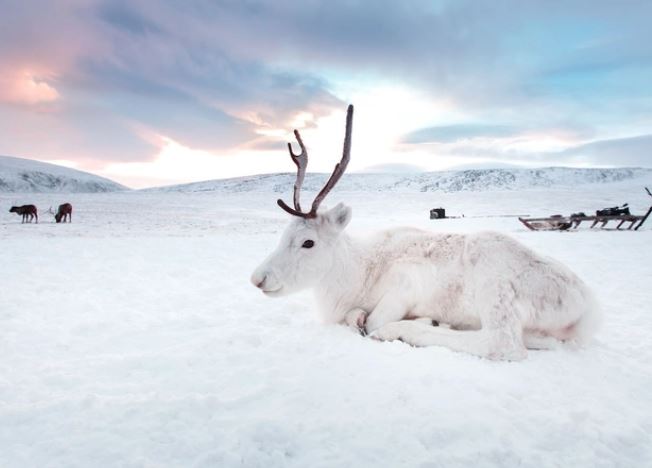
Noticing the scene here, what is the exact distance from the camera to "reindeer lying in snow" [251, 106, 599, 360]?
11.9 feet

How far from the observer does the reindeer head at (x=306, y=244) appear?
4.05m

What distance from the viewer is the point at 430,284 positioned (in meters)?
4.16

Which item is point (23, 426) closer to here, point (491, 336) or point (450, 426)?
point (450, 426)

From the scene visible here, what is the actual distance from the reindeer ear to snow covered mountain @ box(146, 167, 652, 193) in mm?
51940

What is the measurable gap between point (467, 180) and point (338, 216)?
199 ft

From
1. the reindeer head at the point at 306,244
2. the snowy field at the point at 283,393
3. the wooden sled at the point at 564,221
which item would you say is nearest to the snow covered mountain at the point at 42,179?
the wooden sled at the point at 564,221

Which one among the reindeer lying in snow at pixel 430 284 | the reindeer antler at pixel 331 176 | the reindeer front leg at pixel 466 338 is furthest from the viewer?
the reindeer antler at pixel 331 176

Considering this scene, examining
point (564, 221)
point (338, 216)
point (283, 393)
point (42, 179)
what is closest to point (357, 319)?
point (338, 216)

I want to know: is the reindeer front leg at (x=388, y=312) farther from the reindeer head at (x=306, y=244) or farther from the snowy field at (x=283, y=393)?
the reindeer head at (x=306, y=244)

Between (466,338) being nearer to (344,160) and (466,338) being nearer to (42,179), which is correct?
(344,160)

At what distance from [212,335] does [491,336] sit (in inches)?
103

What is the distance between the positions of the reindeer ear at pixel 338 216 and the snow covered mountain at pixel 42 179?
7155 cm

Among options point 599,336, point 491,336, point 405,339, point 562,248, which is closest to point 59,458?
point 405,339

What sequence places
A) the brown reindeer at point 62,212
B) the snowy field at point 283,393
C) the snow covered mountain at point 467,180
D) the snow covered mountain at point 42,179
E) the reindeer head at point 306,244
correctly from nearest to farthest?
1. the snowy field at point 283,393
2. the reindeer head at point 306,244
3. the brown reindeer at point 62,212
4. the snow covered mountain at point 467,180
5. the snow covered mountain at point 42,179
